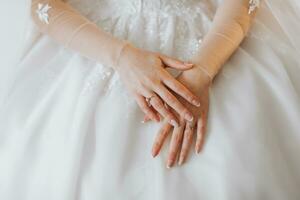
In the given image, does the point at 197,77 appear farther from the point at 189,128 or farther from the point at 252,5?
the point at 252,5

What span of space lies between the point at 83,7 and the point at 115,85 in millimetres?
242

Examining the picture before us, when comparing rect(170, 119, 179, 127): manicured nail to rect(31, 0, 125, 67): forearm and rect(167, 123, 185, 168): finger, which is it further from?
rect(31, 0, 125, 67): forearm

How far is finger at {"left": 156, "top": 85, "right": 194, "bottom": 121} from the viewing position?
0.83 metres

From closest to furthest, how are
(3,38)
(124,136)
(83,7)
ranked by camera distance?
(124,136) → (3,38) → (83,7)

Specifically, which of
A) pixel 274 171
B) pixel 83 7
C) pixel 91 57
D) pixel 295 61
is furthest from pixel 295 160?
pixel 83 7

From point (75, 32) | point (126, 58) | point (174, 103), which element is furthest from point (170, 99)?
point (75, 32)

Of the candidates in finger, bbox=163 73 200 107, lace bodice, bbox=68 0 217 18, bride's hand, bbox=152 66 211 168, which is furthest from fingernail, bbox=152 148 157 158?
lace bodice, bbox=68 0 217 18

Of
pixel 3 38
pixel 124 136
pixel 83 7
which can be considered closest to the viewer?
pixel 124 136

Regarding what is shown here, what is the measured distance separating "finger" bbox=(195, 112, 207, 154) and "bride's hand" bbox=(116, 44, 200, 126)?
0.02 meters

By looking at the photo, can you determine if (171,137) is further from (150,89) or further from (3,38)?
(3,38)

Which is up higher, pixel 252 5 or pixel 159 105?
pixel 252 5

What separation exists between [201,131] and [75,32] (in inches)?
12.4

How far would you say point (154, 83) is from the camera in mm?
842

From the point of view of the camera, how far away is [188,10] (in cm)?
100
